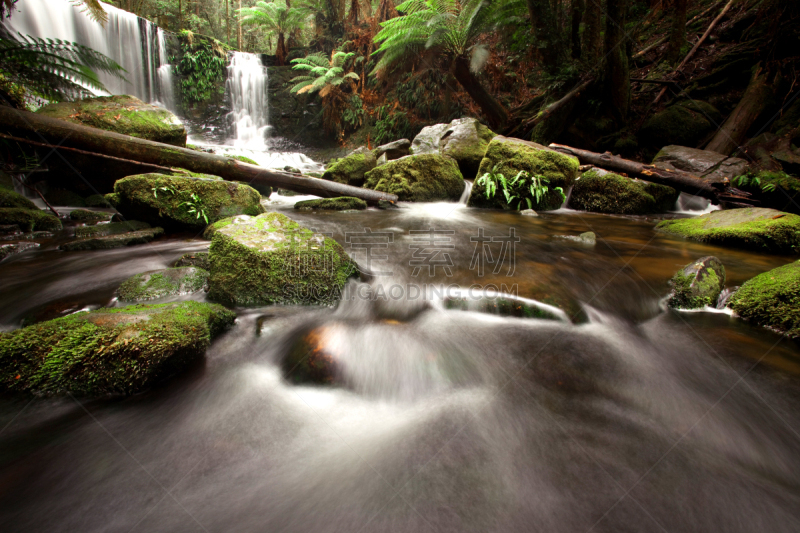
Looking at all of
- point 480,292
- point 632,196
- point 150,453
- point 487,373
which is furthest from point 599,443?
point 632,196

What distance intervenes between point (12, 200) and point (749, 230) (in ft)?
31.3

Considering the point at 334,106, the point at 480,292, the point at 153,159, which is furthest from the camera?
the point at 334,106

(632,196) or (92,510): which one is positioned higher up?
(632,196)

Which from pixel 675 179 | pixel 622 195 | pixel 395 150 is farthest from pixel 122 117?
pixel 675 179

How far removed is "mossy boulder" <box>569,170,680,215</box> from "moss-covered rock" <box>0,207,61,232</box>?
8701 mm

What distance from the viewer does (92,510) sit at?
3.83ft

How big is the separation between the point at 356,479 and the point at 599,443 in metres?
1.12

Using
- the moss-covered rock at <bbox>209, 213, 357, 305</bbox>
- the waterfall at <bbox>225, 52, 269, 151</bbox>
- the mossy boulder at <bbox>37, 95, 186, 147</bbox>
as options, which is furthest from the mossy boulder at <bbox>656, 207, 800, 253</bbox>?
the waterfall at <bbox>225, 52, 269, 151</bbox>

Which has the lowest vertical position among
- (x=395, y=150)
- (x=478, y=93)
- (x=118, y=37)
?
(x=395, y=150)

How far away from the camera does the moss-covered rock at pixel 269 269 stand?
2625 mm

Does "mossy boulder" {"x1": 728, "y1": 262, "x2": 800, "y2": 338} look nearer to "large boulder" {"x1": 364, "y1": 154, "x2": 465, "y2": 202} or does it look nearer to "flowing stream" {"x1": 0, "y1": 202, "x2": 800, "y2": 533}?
"flowing stream" {"x1": 0, "y1": 202, "x2": 800, "y2": 533}

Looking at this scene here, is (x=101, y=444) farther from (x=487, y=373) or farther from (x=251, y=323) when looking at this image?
(x=487, y=373)

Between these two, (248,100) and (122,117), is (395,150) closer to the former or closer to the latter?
(122,117)

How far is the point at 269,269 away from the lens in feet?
8.69
